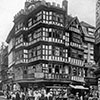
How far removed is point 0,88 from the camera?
6162cm

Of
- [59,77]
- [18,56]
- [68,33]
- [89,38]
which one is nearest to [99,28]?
[59,77]

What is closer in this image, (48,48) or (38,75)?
(38,75)

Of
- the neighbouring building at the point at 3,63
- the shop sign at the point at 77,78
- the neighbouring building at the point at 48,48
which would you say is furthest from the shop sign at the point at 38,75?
the neighbouring building at the point at 3,63

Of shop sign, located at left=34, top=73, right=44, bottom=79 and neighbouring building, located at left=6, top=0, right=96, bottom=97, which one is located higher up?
neighbouring building, located at left=6, top=0, right=96, bottom=97

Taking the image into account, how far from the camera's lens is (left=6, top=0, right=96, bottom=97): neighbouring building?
3791 cm

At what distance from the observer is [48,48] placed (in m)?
38.2

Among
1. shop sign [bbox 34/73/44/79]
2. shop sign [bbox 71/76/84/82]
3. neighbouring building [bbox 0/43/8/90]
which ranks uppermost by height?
neighbouring building [bbox 0/43/8/90]

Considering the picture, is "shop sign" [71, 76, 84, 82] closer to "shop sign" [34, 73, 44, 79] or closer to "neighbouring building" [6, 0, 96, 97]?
"neighbouring building" [6, 0, 96, 97]

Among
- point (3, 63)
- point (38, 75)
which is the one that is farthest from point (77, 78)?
point (3, 63)

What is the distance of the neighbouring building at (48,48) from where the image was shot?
1492 inches

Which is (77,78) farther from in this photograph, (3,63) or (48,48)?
(3,63)

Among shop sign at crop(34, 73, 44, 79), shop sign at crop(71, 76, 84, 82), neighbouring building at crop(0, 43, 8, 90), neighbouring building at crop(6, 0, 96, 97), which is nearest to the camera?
shop sign at crop(34, 73, 44, 79)

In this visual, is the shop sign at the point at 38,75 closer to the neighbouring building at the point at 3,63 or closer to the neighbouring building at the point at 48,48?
the neighbouring building at the point at 48,48

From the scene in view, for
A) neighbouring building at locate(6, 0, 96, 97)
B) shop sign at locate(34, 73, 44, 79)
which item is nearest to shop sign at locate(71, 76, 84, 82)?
neighbouring building at locate(6, 0, 96, 97)
